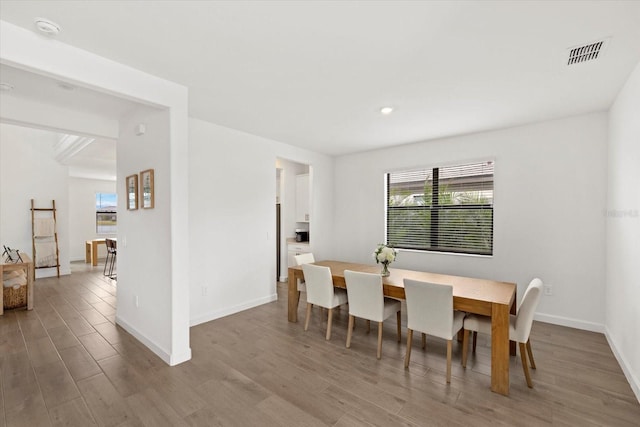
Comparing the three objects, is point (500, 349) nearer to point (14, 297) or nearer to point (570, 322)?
point (570, 322)

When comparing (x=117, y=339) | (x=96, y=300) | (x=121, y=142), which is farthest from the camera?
(x=96, y=300)

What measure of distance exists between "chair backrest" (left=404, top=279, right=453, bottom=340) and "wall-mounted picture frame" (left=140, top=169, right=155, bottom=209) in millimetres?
2583

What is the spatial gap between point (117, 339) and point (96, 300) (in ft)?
6.71

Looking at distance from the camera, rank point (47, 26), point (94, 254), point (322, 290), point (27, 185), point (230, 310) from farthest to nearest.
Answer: point (94, 254)
point (27, 185)
point (230, 310)
point (322, 290)
point (47, 26)

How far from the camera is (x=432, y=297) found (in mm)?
2543

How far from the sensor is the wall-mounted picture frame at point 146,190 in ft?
9.53

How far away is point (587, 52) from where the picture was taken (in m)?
2.16

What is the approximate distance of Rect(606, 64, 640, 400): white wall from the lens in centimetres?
236

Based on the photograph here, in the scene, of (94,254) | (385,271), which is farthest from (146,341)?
(94,254)

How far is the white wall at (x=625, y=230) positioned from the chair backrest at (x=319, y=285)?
2.58m

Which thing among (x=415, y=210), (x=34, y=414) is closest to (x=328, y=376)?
(x=34, y=414)

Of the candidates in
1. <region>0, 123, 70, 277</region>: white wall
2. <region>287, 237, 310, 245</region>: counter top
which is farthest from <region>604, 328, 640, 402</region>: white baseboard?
<region>0, 123, 70, 277</region>: white wall

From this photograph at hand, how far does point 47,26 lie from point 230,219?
2616 mm

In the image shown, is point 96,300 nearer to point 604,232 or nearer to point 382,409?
point 382,409
